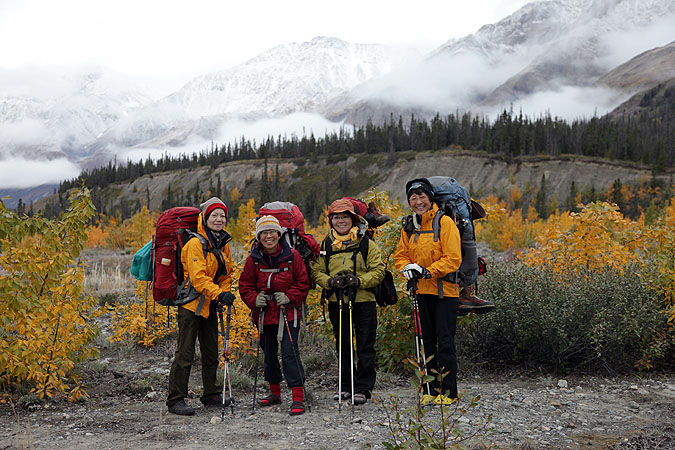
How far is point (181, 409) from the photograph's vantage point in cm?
527

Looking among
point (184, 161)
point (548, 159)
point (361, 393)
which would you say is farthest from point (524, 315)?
point (184, 161)

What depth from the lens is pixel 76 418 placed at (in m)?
5.21

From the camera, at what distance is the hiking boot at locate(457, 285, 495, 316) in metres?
5.43

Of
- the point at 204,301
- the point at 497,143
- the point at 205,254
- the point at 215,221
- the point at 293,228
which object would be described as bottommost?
the point at 204,301

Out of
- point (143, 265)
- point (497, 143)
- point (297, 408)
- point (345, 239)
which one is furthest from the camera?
point (497, 143)

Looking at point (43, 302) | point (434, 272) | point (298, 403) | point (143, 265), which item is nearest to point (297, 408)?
point (298, 403)

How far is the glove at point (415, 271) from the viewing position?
507 cm

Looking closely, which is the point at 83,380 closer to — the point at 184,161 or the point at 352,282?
the point at 352,282

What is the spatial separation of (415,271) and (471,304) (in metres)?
0.88

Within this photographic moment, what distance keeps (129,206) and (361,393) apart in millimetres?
112629

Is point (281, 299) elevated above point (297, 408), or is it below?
above

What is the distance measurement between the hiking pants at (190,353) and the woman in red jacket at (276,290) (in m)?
0.59

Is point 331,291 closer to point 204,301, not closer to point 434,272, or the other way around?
point 434,272

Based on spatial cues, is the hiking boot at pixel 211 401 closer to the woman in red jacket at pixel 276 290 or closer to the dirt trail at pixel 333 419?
the dirt trail at pixel 333 419
